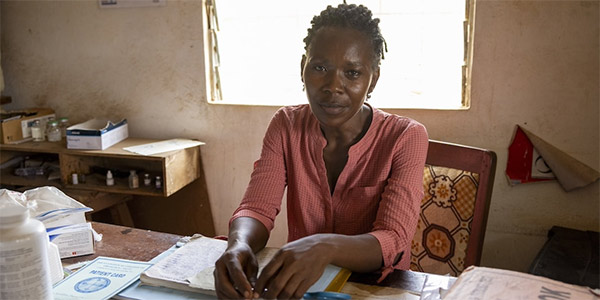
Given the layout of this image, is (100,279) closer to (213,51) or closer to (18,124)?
(213,51)

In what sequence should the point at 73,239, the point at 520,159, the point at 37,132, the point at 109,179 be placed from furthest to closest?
the point at 37,132 → the point at 109,179 → the point at 520,159 → the point at 73,239

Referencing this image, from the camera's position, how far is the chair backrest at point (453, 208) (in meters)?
1.56

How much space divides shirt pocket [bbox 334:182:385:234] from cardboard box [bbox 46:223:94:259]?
698 mm

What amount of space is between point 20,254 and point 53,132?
7.28 ft

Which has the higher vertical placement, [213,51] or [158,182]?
[213,51]

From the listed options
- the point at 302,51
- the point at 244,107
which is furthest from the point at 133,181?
the point at 302,51

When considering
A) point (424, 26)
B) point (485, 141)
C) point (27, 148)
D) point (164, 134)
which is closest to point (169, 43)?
point (164, 134)

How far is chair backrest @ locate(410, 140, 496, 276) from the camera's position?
1562mm

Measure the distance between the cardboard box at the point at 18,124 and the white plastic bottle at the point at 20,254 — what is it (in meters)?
2.17

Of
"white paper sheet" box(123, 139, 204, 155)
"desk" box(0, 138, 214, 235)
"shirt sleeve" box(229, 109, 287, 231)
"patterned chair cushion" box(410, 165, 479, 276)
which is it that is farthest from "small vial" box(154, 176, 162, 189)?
"patterned chair cushion" box(410, 165, 479, 276)

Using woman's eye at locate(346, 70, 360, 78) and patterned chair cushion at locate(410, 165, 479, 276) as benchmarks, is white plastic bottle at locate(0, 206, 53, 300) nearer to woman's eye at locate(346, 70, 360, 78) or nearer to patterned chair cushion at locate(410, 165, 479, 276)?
woman's eye at locate(346, 70, 360, 78)

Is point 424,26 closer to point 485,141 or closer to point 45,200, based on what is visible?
point 485,141

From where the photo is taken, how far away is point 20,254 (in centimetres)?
83

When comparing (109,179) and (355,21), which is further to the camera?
(109,179)
